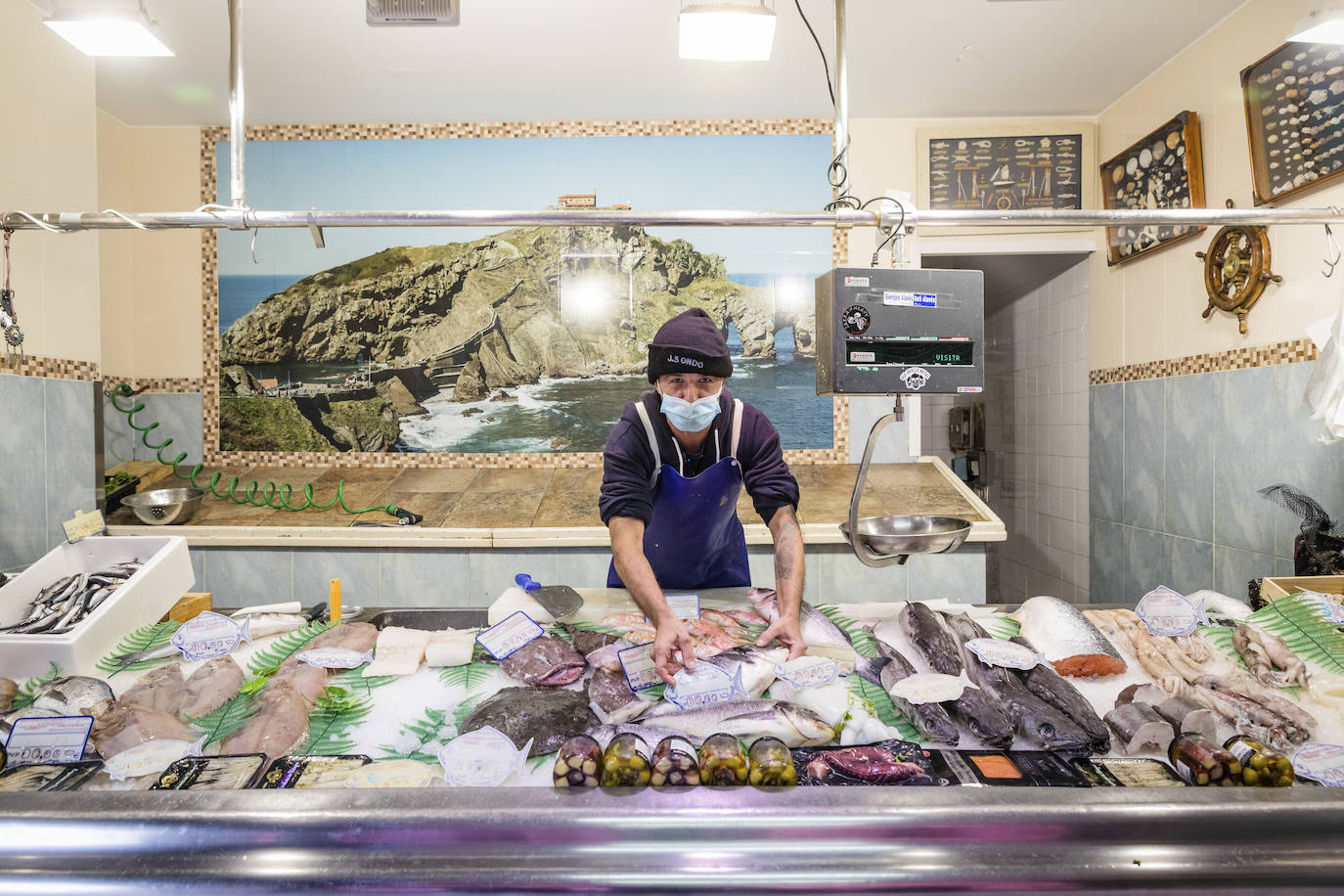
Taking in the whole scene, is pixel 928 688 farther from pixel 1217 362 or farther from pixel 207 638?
pixel 1217 362

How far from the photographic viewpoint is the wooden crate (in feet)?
7.27

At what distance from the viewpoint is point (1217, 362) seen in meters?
3.71

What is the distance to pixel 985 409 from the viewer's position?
733cm

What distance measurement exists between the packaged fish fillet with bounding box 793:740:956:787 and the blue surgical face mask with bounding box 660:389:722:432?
1149mm

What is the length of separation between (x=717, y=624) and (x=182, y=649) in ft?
4.52

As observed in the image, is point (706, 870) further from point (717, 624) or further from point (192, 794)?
point (717, 624)

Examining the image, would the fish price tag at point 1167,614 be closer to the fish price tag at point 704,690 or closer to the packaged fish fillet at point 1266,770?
the packaged fish fillet at point 1266,770

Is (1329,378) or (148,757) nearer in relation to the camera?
(148,757)

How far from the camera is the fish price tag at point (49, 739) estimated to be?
4.15 feet

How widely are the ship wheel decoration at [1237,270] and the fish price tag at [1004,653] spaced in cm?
287

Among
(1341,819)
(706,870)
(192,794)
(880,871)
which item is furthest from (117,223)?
(1341,819)

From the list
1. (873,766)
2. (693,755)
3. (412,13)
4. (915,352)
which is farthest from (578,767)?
(412,13)

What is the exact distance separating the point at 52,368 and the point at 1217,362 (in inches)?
234

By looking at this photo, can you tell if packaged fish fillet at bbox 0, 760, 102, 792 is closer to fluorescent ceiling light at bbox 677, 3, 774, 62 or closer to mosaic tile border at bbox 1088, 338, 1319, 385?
fluorescent ceiling light at bbox 677, 3, 774, 62
